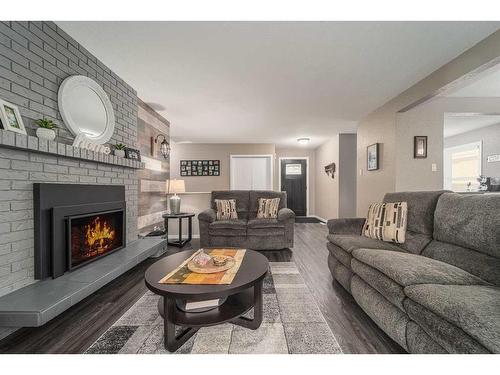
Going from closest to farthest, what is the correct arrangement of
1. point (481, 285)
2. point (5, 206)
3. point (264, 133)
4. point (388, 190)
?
point (481, 285) → point (5, 206) → point (388, 190) → point (264, 133)

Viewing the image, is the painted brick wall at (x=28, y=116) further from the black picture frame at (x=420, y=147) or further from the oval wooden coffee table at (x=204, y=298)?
the black picture frame at (x=420, y=147)

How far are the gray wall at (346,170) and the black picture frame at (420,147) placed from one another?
2.22 metres

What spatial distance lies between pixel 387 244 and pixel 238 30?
235cm

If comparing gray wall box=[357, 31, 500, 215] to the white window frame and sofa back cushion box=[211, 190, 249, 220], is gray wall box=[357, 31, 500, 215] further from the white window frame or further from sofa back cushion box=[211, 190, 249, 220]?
the white window frame

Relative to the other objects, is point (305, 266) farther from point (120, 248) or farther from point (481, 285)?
point (120, 248)

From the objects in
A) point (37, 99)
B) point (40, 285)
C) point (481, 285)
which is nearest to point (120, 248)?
point (40, 285)

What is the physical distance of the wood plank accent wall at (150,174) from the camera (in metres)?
3.39

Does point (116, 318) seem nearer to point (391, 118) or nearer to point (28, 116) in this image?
point (28, 116)

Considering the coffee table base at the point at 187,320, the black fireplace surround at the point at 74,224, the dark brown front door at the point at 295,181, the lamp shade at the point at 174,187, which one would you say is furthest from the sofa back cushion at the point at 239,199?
the dark brown front door at the point at 295,181

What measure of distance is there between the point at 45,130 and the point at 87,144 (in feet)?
1.58

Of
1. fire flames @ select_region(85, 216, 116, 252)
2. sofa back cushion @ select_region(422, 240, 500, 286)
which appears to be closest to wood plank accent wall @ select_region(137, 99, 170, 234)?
fire flames @ select_region(85, 216, 116, 252)

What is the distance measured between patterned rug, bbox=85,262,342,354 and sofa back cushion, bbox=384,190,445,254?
103 cm

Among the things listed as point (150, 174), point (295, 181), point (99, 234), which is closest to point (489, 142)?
point (295, 181)
